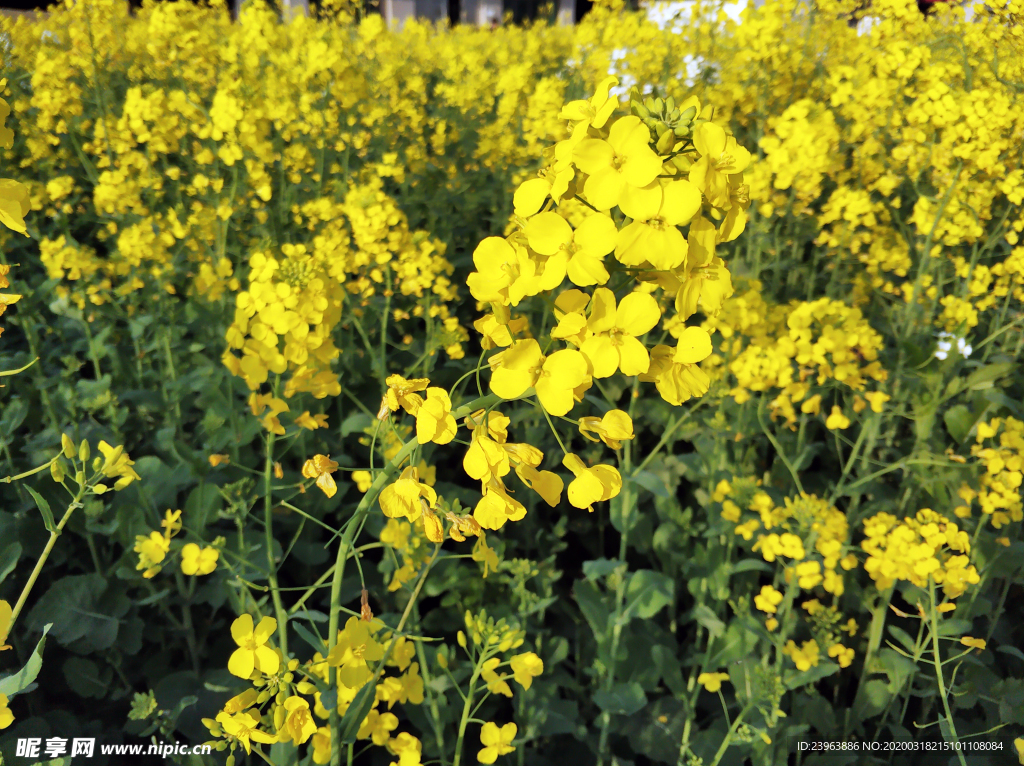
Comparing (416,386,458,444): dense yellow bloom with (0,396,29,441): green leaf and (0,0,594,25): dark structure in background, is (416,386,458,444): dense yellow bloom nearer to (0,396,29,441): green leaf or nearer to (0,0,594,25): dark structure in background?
(0,396,29,441): green leaf

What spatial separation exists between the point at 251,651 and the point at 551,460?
6.15 feet

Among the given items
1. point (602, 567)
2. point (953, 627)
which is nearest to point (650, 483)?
point (602, 567)

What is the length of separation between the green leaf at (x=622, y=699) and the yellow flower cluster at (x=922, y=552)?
0.84 m

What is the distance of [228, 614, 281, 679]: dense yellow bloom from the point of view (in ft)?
3.81

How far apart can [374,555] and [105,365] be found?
1.77m

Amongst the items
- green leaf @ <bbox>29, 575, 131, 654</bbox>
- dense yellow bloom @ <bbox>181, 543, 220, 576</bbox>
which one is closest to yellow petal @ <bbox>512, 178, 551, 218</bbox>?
dense yellow bloom @ <bbox>181, 543, 220, 576</bbox>

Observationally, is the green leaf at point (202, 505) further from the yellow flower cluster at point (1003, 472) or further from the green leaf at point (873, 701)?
the yellow flower cluster at point (1003, 472)

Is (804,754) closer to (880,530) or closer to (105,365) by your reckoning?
(880,530)

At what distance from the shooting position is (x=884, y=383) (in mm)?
2568

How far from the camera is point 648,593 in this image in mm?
2252

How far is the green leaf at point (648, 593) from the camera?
86.2 inches

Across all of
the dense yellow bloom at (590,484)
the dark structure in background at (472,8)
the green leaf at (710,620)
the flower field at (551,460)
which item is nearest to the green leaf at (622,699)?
the flower field at (551,460)

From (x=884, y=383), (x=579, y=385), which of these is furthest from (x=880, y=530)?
(x=579, y=385)

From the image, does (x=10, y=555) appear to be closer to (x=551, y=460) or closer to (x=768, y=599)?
(x=551, y=460)
